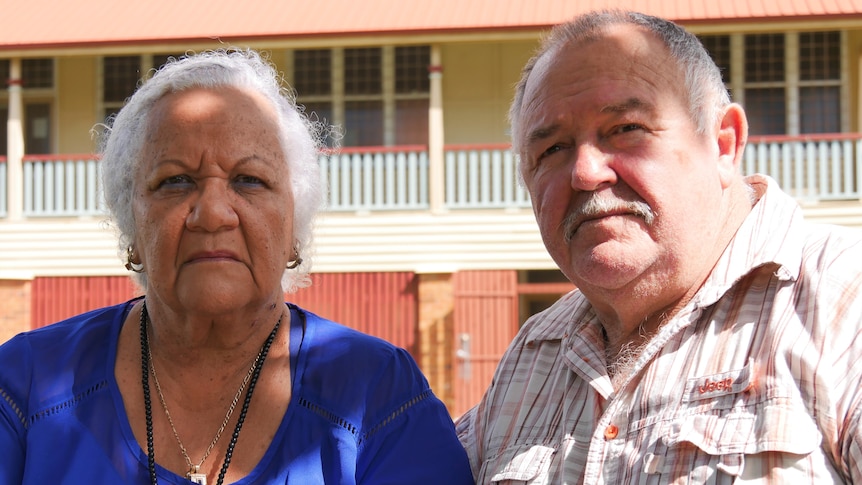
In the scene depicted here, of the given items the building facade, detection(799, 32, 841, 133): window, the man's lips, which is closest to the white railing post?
the building facade

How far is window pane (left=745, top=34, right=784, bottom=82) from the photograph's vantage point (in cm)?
1370

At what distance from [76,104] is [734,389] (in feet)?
45.8

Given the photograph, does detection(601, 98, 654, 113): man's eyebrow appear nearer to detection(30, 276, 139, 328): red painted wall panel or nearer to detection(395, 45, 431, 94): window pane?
detection(395, 45, 431, 94): window pane

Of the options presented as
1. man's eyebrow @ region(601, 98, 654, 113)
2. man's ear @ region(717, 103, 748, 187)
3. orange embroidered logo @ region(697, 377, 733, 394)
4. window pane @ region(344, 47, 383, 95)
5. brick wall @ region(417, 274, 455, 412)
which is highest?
window pane @ region(344, 47, 383, 95)

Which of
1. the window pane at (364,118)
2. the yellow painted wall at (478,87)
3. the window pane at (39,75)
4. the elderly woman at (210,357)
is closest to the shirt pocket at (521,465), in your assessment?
the elderly woman at (210,357)

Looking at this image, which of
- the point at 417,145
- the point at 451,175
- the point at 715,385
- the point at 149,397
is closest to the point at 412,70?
the point at 417,145

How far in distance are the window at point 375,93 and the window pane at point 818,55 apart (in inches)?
214

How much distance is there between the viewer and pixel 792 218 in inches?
99.4

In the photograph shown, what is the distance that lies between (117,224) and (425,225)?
34.9ft

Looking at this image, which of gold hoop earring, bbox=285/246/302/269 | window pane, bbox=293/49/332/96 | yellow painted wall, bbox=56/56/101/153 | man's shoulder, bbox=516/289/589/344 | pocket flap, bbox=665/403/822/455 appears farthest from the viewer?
yellow painted wall, bbox=56/56/101/153

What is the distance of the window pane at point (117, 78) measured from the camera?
1468cm

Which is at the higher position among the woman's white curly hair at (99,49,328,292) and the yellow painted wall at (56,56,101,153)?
the yellow painted wall at (56,56,101,153)

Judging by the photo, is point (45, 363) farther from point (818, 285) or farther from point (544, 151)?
point (818, 285)

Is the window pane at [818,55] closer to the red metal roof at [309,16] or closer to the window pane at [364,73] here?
the red metal roof at [309,16]
